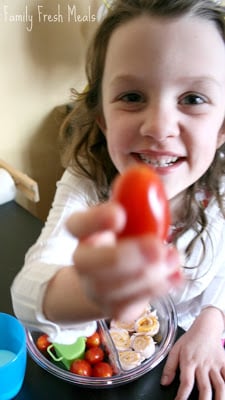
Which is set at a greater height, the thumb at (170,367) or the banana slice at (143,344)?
the banana slice at (143,344)

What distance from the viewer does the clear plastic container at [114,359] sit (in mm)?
623

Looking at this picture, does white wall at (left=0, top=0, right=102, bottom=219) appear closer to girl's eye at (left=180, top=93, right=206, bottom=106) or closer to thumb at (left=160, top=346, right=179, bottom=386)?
girl's eye at (left=180, top=93, right=206, bottom=106)

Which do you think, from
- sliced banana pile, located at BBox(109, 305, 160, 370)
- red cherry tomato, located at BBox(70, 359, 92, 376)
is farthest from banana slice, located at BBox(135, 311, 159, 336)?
red cherry tomato, located at BBox(70, 359, 92, 376)

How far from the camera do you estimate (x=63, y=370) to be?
0.64 metres

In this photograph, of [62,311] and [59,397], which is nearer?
[62,311]

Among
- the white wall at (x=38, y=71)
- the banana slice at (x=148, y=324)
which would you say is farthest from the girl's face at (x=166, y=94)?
the white wall at (x=38, y=71)

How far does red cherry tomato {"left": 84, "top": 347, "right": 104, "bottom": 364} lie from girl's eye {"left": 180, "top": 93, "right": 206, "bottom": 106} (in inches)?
15.3

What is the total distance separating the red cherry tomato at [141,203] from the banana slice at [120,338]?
0.44 metres

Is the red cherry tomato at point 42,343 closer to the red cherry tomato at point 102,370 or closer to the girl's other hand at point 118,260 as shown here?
the red cherry tomato at point 102,370

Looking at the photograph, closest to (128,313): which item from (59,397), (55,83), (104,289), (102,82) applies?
(104,289)

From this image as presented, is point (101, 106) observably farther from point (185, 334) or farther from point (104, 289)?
point (104, 289)

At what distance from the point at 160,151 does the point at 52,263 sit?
22 centimetres

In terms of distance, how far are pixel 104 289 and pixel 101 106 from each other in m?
0.54

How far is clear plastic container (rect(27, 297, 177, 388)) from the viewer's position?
62cm
